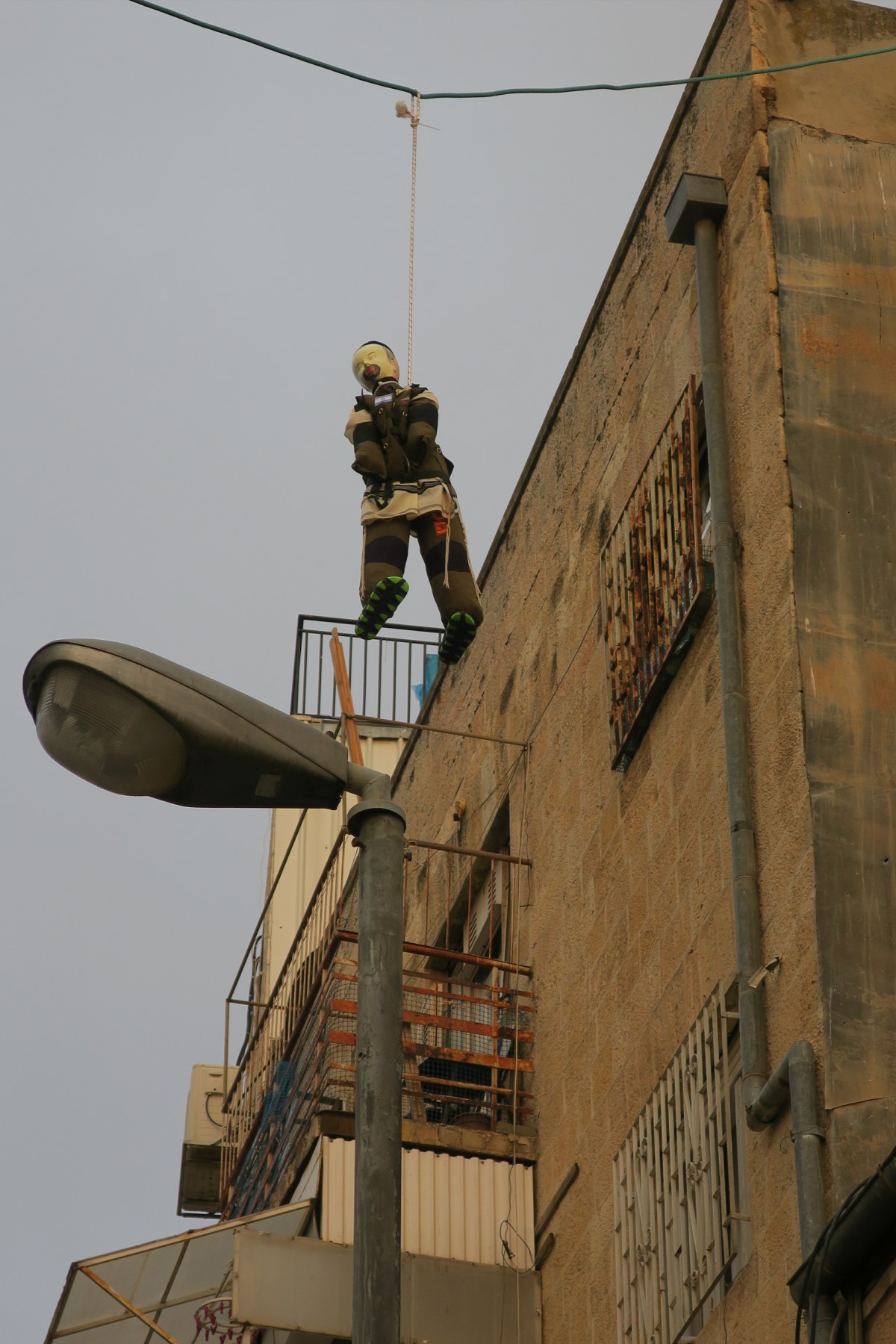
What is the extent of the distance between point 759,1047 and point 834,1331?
4.85 feet

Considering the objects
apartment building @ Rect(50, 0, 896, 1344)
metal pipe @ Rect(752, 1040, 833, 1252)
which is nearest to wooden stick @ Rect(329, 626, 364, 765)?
apartment building @ Rect(50, 0, 896, 1344)

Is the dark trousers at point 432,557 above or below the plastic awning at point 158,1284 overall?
above

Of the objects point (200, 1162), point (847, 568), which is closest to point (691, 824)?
point (847, 568)

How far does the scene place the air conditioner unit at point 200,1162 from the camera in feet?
65.8

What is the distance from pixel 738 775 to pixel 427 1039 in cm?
459

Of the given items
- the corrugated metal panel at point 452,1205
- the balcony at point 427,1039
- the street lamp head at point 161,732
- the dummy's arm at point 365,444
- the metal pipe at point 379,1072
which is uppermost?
the dummy's arm at point 365,444

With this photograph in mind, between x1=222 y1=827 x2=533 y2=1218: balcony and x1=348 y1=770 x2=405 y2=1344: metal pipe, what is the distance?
4897 mm

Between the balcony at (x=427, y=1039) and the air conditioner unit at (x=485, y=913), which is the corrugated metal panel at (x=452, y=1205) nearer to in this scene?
the balcony at (x=427, y=1039)

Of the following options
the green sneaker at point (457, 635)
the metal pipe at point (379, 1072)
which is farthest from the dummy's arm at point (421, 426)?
the metal pipe at point (379, 1072)

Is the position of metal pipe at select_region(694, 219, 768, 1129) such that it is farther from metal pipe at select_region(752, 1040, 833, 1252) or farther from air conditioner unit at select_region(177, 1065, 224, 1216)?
air conditioner unit at select_region(177, 1065, 224, 1216)

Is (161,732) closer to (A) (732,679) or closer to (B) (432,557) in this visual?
(A) (732,679)

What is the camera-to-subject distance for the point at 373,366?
39.0 feet

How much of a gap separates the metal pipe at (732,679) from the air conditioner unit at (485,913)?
159 inches

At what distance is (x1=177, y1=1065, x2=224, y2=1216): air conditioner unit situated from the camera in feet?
65.8
